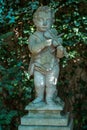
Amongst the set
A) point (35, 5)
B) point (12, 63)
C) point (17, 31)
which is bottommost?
point (12, 63)

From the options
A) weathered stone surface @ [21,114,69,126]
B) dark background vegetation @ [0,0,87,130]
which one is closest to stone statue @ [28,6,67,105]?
weathered stone surface @ [21,114,69,126]

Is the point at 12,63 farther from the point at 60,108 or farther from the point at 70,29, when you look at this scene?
the point at 60,108

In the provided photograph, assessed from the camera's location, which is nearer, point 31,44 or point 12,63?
point 31,44

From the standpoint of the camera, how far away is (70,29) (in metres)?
6.61

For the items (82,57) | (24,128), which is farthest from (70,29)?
(24,128)

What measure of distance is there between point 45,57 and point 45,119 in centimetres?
69

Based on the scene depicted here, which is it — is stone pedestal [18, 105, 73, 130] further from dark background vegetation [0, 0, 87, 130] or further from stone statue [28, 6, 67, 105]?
dark background vegetation [0, 0, 87, 130]

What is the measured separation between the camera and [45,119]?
4.53 metres

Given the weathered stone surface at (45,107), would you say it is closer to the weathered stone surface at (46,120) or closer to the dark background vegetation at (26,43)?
the weathered stone surface at (46,120)

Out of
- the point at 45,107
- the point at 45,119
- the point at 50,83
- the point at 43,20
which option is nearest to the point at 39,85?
the point at 50,83

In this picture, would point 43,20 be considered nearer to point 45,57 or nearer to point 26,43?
point 45,57

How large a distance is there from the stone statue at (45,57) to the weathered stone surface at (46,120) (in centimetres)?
17

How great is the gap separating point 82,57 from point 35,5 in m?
1.14

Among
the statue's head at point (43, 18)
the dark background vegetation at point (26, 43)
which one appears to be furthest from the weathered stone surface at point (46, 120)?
the dark background vegetation at point (26, 43)
